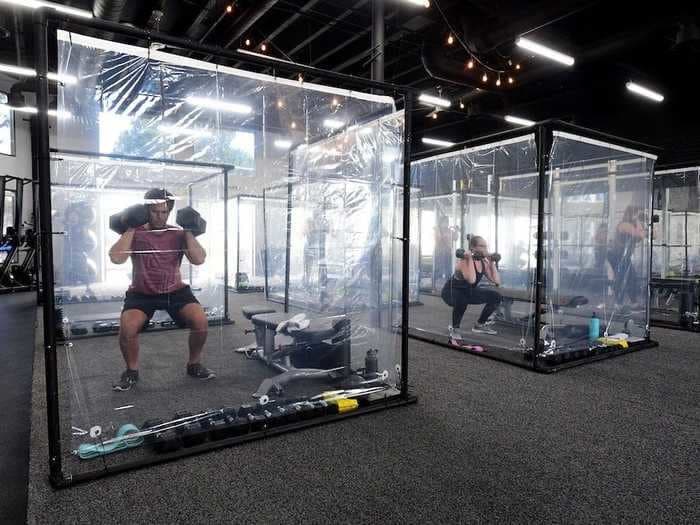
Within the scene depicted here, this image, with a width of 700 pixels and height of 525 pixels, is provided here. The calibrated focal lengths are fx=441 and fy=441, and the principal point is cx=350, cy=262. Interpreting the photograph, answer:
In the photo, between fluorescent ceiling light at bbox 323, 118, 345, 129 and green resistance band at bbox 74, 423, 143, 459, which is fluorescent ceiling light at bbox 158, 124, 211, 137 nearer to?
fluorescent ceiling light at bbox 323, 118, 345, 129

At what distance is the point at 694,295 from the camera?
5.35 m

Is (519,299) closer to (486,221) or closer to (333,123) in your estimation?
(486,221)

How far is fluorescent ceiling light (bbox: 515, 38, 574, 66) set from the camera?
5.18m

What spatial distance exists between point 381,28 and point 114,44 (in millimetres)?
3896

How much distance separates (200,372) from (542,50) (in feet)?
17.7

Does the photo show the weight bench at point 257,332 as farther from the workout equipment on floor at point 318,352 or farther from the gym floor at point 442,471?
the gym floor at point 442,471

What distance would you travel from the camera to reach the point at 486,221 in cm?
455

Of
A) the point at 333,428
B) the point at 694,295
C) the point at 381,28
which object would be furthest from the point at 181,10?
the point at 694,295

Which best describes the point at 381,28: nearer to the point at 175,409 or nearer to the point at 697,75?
the point at 175,409

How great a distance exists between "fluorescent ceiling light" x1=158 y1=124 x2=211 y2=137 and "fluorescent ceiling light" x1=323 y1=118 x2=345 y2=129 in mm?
727

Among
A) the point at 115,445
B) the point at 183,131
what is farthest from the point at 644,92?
the point at 115,445

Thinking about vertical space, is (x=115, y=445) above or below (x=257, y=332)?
below

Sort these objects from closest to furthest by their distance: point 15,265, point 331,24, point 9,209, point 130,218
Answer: point 130,218, point 331,24, point 15,265, point 9,209

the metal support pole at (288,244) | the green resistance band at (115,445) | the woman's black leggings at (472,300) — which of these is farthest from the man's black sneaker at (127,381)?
the woman's black leggings at (472,300)
